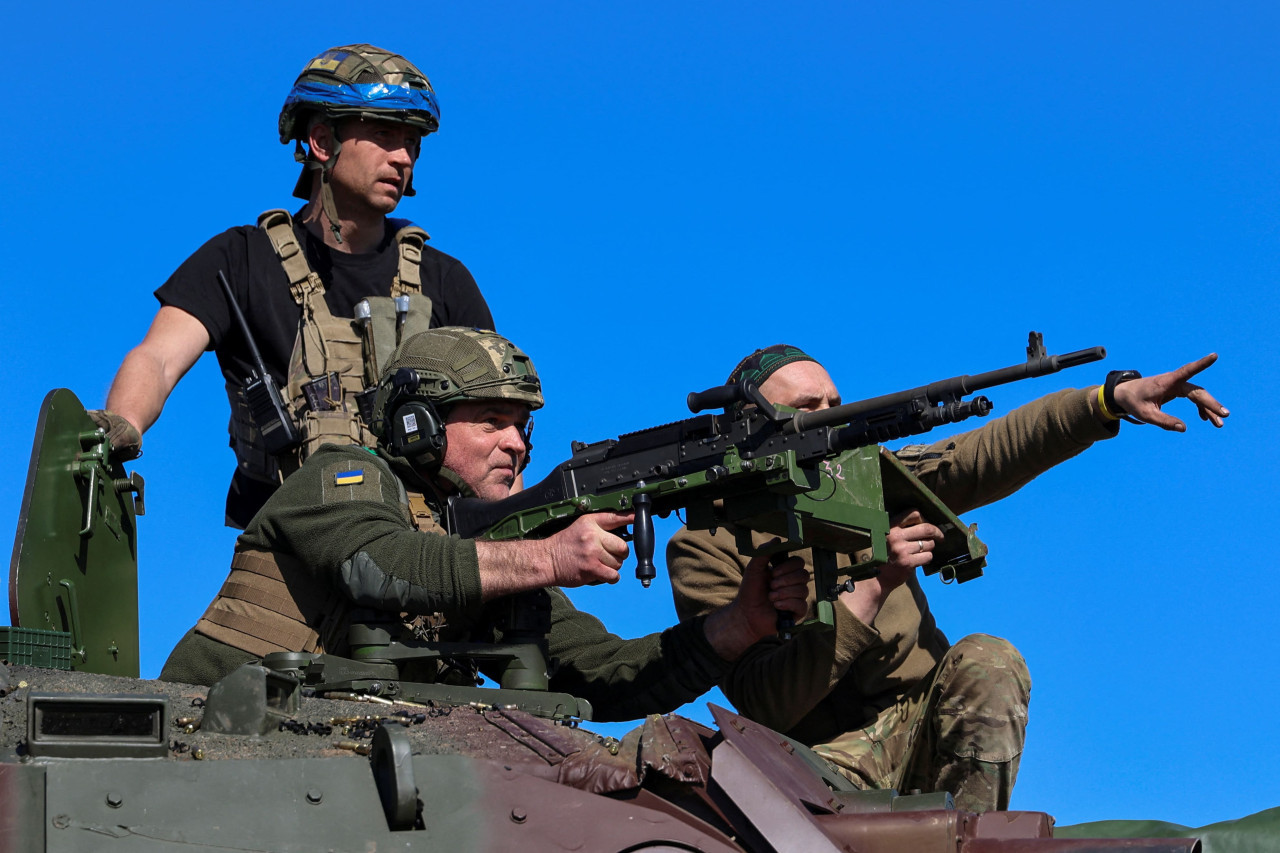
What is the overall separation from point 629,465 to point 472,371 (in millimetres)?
935

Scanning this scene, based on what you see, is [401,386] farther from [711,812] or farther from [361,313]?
[711,812]

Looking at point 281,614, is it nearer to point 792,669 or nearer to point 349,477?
point 349,477

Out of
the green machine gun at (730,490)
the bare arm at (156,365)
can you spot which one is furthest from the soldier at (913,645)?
the bare arm at (156,365)

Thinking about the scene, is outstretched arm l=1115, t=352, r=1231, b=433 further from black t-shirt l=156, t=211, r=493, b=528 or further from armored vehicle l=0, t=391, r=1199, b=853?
black t-shirt l=156, t=211, r=493, b=528

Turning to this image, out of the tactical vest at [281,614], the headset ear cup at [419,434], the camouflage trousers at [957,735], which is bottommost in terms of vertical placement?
the camouflage trousers at [957,735]

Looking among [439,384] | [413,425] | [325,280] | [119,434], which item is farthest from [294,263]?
[413,425]

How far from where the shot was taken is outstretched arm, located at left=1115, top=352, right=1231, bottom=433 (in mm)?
8992

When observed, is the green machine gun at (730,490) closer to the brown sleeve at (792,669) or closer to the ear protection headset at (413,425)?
the ear protection headset at (413,425)

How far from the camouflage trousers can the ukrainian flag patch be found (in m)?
2.68

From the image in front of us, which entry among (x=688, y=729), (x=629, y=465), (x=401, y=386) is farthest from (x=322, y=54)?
(x=688, y=729)

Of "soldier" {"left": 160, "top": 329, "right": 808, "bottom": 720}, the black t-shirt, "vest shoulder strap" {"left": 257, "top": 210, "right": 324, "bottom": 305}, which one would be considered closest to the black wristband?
"soldier" {"left": 160, "top": 329, "right": 808, "bottom": 720}

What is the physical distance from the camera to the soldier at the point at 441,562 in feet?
25.7

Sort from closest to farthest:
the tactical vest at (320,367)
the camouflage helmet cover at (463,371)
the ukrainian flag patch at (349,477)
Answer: the ukrainian flag patch at (349,477) → the camouflage helmet cover at (463,371) → the tactical vest at (320,367)

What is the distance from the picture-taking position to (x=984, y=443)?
9977 mm
